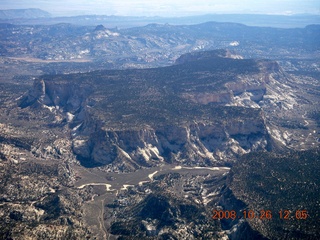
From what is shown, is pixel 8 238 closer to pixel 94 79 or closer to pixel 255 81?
pixel 94 79

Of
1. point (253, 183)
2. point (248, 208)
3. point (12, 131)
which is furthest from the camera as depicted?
point (12, 131)

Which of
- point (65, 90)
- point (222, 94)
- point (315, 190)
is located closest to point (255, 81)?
point (222, 94)

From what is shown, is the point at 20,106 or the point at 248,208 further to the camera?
the point at 20,106

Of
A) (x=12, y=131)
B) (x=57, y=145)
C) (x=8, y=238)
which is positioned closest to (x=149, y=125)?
(x=57, y=145)

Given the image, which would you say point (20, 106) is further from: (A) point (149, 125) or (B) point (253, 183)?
(B) point (253, 183)

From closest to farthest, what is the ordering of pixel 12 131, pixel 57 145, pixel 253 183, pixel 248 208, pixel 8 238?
pixel 8 238
pixel 248 208
pixel 253 183
pixel 57 145
pixel 12 131
